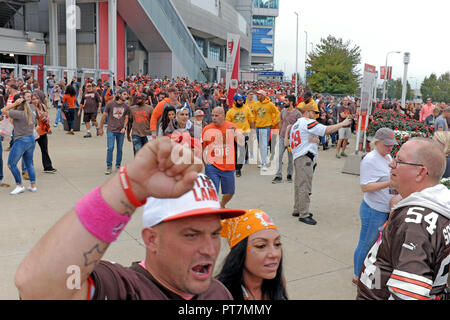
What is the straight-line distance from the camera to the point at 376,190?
14.1 feet

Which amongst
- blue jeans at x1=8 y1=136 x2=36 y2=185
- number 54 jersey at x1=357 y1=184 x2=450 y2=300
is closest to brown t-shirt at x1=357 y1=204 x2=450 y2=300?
number 54 jersey at x1=357 y1=184 x2=450 y2=300

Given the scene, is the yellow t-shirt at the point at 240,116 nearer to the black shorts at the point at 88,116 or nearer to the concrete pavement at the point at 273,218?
the concrete pavement at the point at 273,218

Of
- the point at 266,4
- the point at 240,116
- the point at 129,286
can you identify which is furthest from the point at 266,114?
the point at 266,4

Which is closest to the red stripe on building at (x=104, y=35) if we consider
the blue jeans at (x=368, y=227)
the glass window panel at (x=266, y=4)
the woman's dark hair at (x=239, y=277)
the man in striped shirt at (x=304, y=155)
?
the man in striped shirt at (x=304, y=155)

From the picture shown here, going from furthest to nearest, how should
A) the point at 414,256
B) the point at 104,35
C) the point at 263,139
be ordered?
the point at 104,35
the point at 263,139
the point at 414,256

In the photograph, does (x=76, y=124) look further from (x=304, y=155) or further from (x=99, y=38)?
(x=99, y=38)

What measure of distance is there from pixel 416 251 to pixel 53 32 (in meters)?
34.8

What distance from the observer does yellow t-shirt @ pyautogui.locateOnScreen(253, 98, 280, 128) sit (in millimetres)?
10344

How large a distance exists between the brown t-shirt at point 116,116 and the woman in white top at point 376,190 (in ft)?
22.7

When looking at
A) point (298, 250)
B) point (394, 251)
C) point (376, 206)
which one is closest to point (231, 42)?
point (298, 250)

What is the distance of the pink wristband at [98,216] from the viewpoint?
1.10 metres

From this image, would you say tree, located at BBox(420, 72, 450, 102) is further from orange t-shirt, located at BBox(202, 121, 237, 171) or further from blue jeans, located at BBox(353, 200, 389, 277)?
blue jeans, located at BBox(353, 200, 389, 277)

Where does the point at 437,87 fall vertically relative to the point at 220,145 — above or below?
above

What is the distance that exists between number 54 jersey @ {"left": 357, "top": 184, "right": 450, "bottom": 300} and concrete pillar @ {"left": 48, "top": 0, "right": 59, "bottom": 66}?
34.0 m
